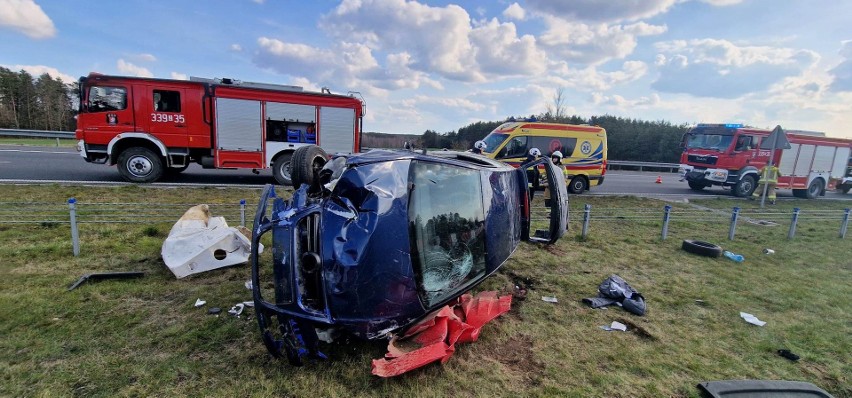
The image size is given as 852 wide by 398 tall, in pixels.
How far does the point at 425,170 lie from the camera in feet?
8.90

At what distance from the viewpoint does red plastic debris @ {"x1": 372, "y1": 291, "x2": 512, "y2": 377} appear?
256cm

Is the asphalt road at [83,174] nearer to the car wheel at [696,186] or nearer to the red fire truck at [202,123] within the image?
the red fire truck at [202,123]

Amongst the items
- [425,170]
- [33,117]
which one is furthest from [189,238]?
[33,117]

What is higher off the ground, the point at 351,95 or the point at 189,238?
the point at 351,95

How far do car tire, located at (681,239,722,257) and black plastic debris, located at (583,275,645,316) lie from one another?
288 centimetres

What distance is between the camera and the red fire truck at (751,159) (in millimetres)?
13594

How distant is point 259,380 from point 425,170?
1.81 m

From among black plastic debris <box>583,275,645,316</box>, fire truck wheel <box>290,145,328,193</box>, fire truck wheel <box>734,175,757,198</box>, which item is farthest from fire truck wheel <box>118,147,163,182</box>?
fire truck wheel <box>734,175,757,198</box>

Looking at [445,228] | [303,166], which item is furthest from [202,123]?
[445,228]

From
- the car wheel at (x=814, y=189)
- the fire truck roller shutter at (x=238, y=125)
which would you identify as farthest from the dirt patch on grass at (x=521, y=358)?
A: the car wheel at (x=814, y=189)

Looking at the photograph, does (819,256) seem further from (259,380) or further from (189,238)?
(189,238)

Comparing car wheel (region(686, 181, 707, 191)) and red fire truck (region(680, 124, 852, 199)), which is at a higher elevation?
red fire truck (region(680, 124, 852, 199))

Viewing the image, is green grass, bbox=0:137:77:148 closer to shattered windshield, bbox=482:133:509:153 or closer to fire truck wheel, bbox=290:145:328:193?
shattered windshield, bbox=482:133:509:153

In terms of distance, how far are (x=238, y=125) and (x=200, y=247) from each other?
6.44 m
